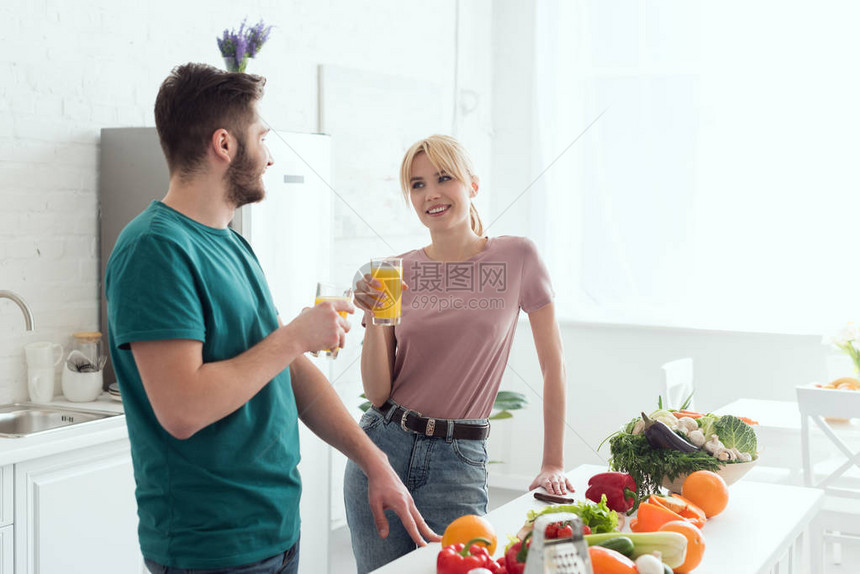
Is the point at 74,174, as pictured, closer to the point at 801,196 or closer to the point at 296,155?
the point at 296,155

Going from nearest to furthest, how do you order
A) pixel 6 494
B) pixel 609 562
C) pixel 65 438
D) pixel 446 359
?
pixel 609 562 → pixel 446 359 → pixel 6 494 → pixel 65 438

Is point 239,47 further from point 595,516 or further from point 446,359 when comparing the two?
point 595,516

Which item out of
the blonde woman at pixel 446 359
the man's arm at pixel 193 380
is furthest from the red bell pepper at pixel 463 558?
the blonde woman at pixel 446 359

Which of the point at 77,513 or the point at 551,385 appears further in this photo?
the point at 77,513

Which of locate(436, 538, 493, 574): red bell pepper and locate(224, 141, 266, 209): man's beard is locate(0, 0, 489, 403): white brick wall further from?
locate(436, 538, 493, 574): red bell pepper

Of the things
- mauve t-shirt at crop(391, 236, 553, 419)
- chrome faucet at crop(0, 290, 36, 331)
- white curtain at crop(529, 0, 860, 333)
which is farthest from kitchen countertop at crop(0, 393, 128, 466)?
white curtain at crop(529, 0, 860, 333)

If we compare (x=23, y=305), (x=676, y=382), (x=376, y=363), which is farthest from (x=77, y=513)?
(x=676, y=382)

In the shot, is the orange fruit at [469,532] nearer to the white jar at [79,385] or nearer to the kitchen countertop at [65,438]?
the kitchen countertop at [65,438]

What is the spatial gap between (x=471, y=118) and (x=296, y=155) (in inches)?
85.7

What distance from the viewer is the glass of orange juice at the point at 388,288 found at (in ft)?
5.88

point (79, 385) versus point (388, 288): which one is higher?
point (388, 288)

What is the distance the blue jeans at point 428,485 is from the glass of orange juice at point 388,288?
0.27 meters

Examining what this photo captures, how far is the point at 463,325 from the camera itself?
1.98 meters

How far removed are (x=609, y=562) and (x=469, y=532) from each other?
0.83 ft
